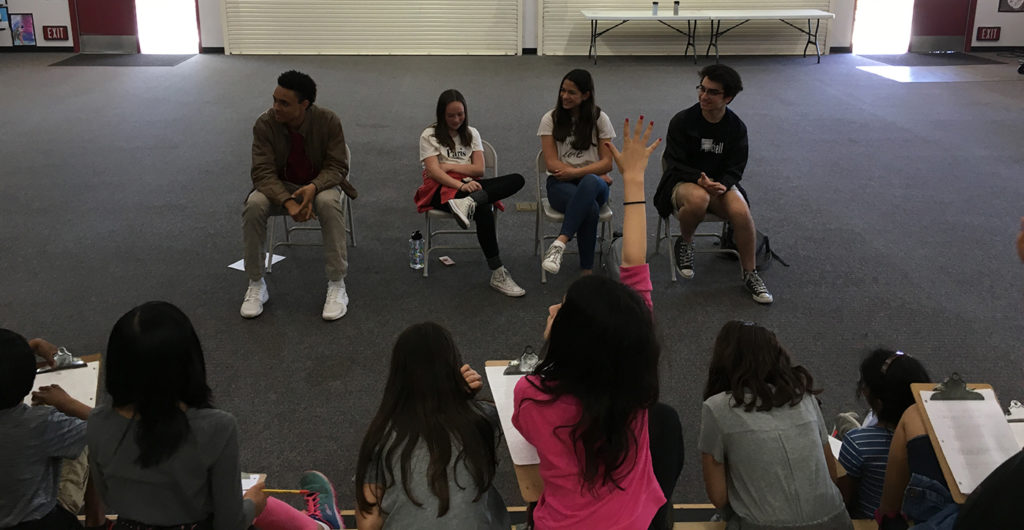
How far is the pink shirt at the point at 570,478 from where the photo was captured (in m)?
1.94

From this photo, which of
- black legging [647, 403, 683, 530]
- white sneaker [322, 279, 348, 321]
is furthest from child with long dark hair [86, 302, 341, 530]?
white sneaker [322, 279, 348, 321]

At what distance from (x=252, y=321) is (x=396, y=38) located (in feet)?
27.7

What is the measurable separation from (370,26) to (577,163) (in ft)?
26.4

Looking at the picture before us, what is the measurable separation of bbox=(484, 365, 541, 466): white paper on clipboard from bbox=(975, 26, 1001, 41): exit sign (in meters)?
12.2

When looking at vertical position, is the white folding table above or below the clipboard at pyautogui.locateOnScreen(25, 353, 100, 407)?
above

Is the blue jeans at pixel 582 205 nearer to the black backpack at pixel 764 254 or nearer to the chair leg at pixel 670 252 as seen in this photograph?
the chair leg at pixel 670 252

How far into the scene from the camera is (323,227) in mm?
4363

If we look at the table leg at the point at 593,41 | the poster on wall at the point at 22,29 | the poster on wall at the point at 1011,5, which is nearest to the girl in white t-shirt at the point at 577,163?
the table leg at the point at 593,41

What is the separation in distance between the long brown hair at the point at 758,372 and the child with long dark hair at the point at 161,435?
1.21 metres

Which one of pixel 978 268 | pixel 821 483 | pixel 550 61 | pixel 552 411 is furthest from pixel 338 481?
pixel 550 61

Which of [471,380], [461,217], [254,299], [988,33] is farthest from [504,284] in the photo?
[988,33]

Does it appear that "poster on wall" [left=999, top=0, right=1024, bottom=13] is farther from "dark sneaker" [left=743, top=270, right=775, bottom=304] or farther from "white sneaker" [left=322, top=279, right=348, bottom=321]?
"white sneaker" [left=322, top=279, right=348, bottom=321]

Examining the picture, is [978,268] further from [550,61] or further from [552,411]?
[550,61]

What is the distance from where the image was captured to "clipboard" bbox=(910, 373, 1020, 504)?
6.73ft
